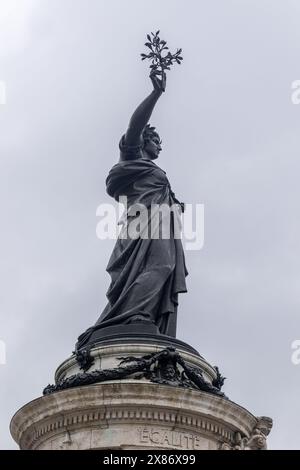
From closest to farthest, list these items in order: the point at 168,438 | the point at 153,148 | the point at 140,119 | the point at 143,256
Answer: the point at 168,438
the point at 143,256
the point at 140,119
the point at 153,148

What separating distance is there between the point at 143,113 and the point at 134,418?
299 inches

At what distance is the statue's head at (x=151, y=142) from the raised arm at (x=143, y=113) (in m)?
0.89

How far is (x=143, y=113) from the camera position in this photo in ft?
72.0

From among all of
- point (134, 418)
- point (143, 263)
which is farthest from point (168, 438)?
point (143, 263)

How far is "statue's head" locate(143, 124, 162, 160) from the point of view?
2364cm

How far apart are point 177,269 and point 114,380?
176 inches

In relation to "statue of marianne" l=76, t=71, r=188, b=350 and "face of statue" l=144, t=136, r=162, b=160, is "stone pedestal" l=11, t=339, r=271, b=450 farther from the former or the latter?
A: "face of statue" l=144, t=136, r=162, b=160

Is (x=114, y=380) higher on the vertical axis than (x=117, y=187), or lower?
lower

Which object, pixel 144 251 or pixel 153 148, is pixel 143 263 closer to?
pixel 144 251

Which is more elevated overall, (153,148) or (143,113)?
(153,148)

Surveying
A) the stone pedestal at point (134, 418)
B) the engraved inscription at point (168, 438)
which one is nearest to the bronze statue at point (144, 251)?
the stone pedestal at point (134, 418)
